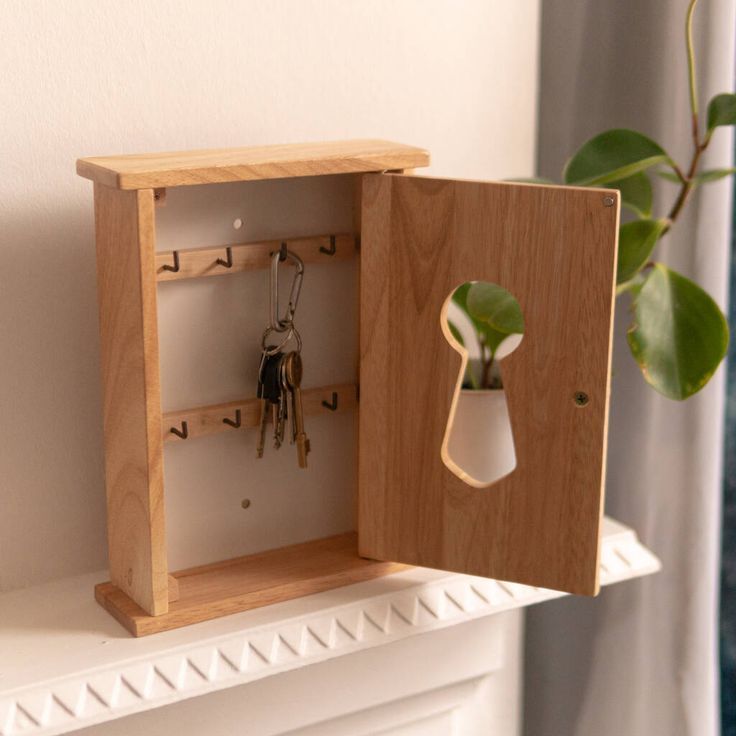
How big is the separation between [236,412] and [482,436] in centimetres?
22

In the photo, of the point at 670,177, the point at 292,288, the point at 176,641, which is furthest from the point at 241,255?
the point at 670,177

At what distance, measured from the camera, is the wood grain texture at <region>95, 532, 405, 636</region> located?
0.82 metres

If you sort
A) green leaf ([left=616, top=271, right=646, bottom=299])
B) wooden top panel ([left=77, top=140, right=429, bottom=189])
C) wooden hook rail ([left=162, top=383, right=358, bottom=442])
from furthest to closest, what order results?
green leaf ([left=616, top=271, right=646, bottom=299])
wooden hook rail ([left=162, top=383, right=358, bottom=442])
wooden top panel ([left=77, top=140, right=429, bottom=189])

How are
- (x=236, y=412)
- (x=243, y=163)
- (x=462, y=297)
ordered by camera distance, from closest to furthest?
(x=243, y=163), (x=236, y=412), (x=462, y=297)

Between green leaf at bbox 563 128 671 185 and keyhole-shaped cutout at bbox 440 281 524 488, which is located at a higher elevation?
green leaf at bbox 563 128 671 185

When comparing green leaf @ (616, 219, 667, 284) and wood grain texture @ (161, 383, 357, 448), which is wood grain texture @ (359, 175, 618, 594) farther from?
green leaf @ (616, 219, 667, 284)

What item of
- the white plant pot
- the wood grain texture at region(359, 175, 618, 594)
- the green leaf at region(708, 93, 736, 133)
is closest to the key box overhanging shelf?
the wood grain texture at region(359, 175, 618, 594)

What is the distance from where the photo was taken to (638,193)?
1012 millimetres

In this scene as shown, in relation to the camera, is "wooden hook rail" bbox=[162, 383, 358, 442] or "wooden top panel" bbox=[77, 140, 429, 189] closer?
"wooden top panel" bbox=[77, 140, 429, 189]

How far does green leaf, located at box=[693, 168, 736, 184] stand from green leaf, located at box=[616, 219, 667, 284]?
0.05 meters

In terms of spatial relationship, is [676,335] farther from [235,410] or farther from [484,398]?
[235,410]

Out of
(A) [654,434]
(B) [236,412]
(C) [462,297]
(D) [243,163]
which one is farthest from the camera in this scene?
(A) [654,434]

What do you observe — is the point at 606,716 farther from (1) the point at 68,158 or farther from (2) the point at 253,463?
(1) the point at 68,158

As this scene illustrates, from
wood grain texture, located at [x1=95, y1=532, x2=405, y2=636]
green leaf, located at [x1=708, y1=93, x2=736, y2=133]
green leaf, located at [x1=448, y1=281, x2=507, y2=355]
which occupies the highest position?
green leaf, located at [x1=708, y1=93, x2=736, y2=133]
